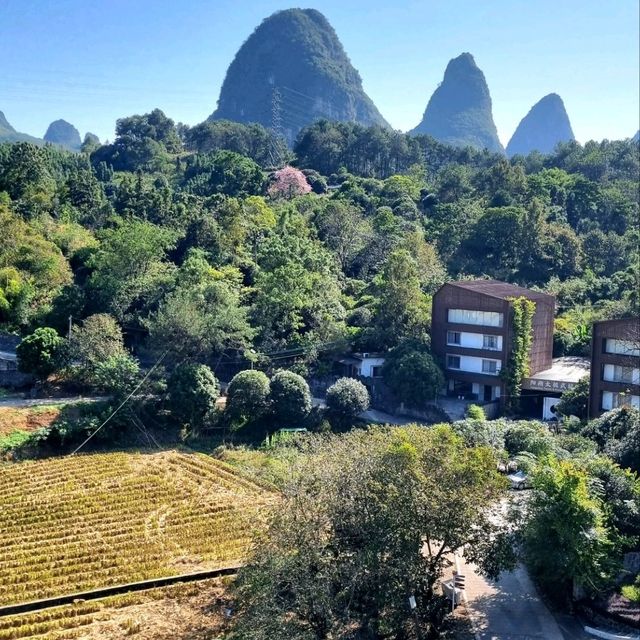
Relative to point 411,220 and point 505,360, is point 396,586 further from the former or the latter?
point 411,220

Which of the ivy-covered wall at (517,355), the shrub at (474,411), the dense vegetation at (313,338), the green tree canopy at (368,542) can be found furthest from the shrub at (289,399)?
the green tree canopy at (368,542)

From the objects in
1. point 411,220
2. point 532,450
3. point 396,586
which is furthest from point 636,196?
point 396,586

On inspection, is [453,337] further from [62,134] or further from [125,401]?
[62,134]

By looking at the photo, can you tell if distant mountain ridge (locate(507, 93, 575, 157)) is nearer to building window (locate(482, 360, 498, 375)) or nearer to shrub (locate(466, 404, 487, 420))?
building window (locate(482, 360, 498, 375))

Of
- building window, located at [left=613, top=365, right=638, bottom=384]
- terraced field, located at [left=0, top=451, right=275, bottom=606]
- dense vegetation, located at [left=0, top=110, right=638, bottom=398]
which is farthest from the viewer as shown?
dense vegetation, located at [left=0, top=110, right=638, bottom=398]

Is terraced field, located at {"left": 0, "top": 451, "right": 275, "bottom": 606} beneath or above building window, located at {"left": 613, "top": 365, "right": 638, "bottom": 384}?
beneath

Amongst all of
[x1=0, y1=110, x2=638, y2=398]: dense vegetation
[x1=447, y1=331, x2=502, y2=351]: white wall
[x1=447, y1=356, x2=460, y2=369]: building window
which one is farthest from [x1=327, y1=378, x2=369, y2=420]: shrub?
[x1=447, y1=331, x2=502, y2=351]: white wall
